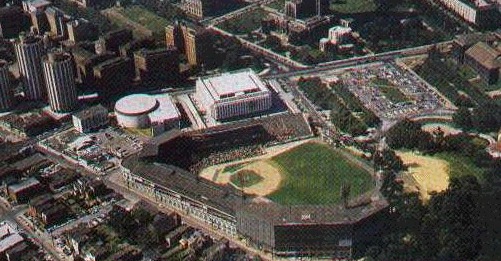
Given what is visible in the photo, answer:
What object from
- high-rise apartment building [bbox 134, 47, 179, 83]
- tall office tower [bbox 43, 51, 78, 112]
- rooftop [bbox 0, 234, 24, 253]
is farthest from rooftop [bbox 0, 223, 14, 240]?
high-rise apartment building [bbox 134, 47, 179, 83]

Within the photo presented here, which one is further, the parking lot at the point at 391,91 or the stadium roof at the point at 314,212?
the parking lot at the point at 391,91

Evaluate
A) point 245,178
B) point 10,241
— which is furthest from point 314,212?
point 10,241

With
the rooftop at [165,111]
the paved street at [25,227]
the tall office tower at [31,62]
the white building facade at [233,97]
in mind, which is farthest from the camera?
the tall office tower at [31,62]

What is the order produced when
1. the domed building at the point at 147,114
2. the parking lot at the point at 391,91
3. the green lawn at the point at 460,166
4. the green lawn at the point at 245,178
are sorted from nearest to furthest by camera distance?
the green lawn at the point at 460,166 < the green lawn at the point at 245,178 < the domed building at the point at 147,114 < the parking lot at the point at 391,91

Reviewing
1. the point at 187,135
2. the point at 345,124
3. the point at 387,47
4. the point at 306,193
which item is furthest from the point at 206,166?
the point at 387,47

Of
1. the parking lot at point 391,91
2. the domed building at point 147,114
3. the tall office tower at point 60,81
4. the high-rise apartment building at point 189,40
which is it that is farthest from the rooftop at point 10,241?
the parking lot at point 391,91

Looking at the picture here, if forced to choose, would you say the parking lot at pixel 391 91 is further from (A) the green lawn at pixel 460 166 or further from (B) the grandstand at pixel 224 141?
(B) the grandstand at pixel 224 141

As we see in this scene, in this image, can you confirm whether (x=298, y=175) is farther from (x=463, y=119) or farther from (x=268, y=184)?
(x=463, y=119)
